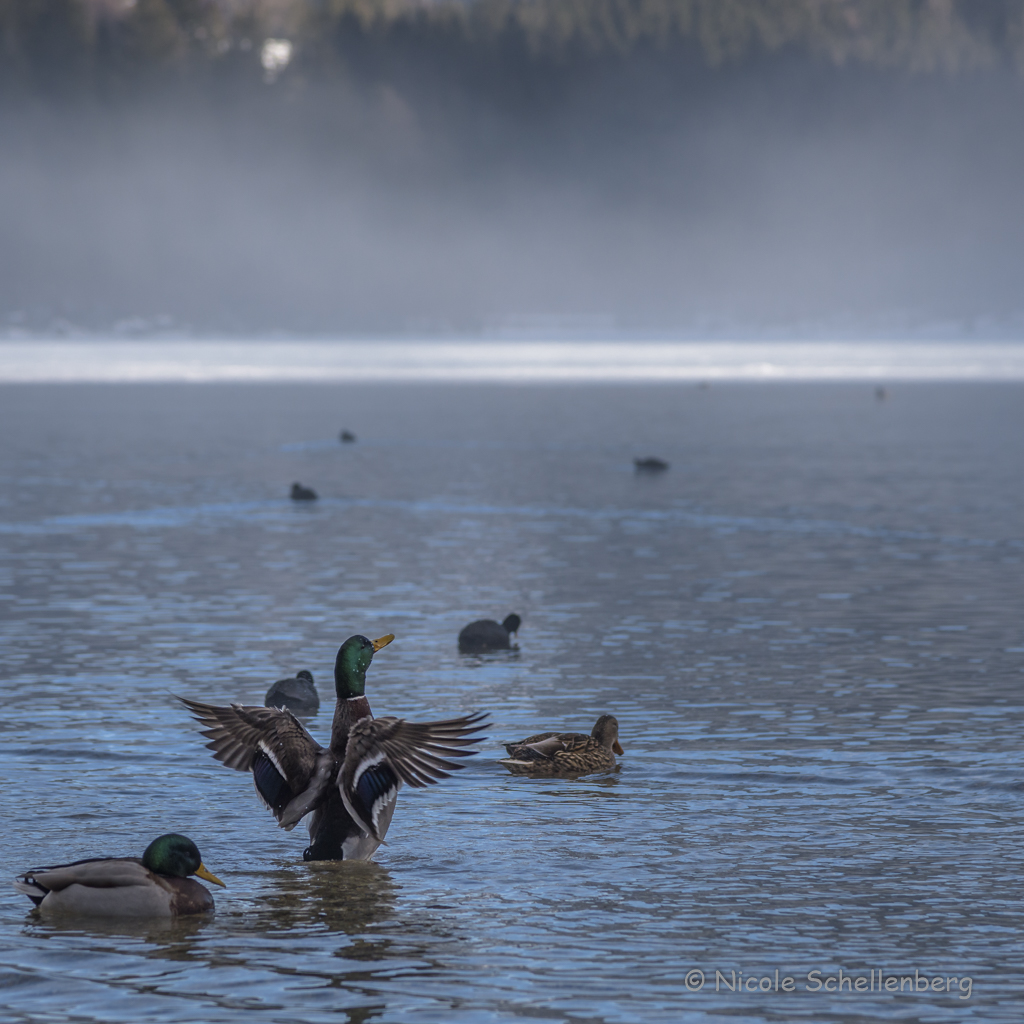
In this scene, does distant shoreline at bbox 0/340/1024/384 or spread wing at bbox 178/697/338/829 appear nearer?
spread wing at bbox 178/697/338/829

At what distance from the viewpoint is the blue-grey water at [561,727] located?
9.84m

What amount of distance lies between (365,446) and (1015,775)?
43811 mm

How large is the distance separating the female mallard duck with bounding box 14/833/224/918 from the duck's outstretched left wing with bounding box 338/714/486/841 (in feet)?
3.42

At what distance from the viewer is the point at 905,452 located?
173 ft

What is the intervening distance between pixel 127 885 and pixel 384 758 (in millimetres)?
1689

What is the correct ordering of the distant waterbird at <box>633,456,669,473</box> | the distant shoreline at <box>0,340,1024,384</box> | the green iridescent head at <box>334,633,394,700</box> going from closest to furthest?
the green iridescent head at <box>334,633,394,700</box> → the distant waterbird at <box>633,456,669,473</box> → the distant shoreline at <box>0,340,1024,384</box>

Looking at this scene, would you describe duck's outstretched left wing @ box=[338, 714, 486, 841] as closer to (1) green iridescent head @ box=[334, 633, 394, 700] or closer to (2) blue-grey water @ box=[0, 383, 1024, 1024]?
Answer: (1) green iridescent head @ box=[334, 633, 394, 700]

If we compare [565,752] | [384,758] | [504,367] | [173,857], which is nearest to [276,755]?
[384,758]

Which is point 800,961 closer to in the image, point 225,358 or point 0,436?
point 0,436

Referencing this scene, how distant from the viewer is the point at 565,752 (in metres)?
14.1

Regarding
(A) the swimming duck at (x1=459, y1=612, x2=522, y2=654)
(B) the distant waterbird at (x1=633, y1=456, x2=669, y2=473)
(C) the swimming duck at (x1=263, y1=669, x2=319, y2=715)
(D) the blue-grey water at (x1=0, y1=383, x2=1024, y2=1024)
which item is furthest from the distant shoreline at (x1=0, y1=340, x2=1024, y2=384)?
(C) the swimming duck at (x1=263, y1=669, x2=319, y2=715)

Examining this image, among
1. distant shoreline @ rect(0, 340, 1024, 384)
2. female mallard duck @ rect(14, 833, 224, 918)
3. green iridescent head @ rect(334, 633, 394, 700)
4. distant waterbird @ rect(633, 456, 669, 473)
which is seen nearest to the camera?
female mallard duck @ rect(14, 833, 224, 918)

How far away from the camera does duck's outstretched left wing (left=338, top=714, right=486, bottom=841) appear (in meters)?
10.9

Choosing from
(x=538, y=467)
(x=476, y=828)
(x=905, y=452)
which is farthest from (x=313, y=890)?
(x=905, y=452)
